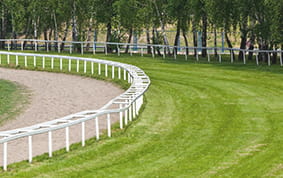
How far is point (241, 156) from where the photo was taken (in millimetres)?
13852

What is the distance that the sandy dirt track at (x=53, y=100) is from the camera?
1552 centimetres

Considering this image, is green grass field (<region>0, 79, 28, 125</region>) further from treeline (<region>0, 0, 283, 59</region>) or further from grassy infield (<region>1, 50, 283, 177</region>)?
treeline (<region>0, 0, 283, 59</region>)

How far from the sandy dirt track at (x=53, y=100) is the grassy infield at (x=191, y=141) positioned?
0.96 meters

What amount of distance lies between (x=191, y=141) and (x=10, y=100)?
9.74 meters

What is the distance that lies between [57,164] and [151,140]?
10.4ft

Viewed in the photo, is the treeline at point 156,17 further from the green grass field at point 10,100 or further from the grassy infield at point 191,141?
the green grass field at point 10,100

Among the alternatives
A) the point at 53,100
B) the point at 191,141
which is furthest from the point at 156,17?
the point at 191,141

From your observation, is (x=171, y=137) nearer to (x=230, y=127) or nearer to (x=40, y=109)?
(x=230, y=127)

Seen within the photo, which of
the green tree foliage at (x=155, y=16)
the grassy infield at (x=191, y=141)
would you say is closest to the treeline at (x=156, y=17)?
the green tree foliage at (x=155, y=16)

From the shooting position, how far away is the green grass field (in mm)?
20388

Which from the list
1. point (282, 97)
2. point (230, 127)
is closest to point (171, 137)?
point (230, 127)

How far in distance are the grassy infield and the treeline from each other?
39.4 ft

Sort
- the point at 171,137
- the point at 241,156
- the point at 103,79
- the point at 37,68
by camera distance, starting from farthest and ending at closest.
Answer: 1. the point at 37,68
2. the point at 103,79
3. the point at 171,137
4. the point at 241,156

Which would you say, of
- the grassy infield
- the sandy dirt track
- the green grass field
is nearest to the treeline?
the sandy dirt track
